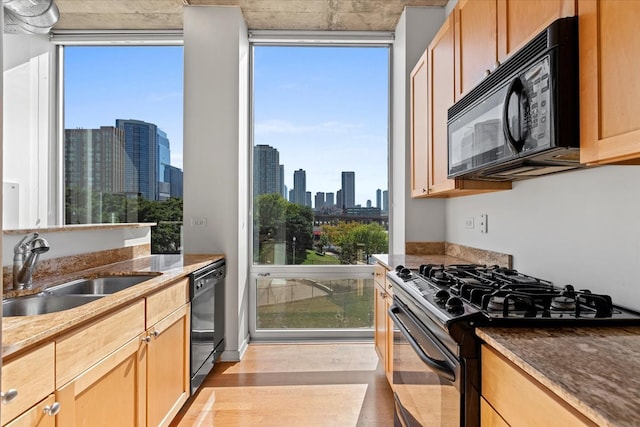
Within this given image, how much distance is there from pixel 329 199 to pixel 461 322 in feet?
8.78

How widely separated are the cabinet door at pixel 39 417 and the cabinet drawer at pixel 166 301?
2.16 ft

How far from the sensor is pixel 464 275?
1.88m

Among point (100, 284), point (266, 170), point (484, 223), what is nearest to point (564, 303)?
point (484, 223)

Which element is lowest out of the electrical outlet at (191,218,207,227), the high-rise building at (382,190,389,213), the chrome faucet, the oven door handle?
the oven door handle

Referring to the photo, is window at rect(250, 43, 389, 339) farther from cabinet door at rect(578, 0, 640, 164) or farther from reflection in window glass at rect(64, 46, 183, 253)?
cabinet door at rect(578, 0, 640, 164)

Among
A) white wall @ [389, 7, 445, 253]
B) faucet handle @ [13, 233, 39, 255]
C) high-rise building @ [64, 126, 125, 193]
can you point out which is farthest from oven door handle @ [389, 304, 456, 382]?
high-rise building @ [64, 126, 125, 193]

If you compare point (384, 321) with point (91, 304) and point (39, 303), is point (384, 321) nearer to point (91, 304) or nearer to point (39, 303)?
point (91, 304)

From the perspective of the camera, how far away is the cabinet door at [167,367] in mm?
1794

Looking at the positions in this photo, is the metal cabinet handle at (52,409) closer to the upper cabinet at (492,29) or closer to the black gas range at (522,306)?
the black gas range at (522,306)

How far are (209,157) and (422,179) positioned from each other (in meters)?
1.73

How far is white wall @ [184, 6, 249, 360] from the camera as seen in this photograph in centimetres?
318

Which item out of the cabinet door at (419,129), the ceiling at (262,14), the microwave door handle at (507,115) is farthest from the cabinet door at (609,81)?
the ceiling at (262,14)

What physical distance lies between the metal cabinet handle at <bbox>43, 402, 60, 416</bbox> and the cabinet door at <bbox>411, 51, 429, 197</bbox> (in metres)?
2.26

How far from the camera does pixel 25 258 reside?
172cm
